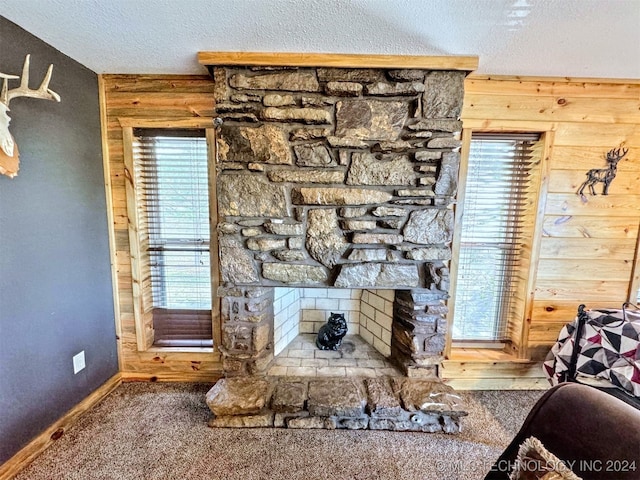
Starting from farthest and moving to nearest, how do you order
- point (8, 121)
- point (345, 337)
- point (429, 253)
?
point (345, 337), point (429, 253), point (8, 121)

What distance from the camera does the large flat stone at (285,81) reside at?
171 cm

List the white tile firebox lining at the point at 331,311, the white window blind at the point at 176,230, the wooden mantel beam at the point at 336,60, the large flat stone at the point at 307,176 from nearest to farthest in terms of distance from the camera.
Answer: the wooden mantel beam at the point at 336,60 → the large flat stone at the point at 307,176 → the white window blind at the point at 176,230 → the white tile firebox lining at the point at 331,311

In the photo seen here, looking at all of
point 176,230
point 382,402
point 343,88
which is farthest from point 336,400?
point 343,88

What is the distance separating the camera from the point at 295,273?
73.5 inches

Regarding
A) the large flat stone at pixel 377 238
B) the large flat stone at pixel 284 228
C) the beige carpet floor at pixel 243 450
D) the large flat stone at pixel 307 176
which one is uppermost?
the large flat stone at pixel 307 176

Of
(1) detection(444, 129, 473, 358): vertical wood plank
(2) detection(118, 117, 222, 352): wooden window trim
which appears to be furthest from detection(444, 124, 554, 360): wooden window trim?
(2) detection(118, 117, 222, 352): wooden window trim

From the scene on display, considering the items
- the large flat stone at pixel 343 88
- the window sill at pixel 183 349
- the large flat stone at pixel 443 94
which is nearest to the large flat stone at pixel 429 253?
the large flat stone at pixel 443 94

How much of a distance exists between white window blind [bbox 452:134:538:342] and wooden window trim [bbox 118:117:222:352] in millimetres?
1799

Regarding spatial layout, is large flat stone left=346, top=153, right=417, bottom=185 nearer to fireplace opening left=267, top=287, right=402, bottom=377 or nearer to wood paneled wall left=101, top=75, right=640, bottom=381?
wood paneled wall left=101, top=75, right=640, bottom=381

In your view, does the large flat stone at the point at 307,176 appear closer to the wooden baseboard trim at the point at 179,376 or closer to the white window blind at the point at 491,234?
the white window blind at the point at 491,234

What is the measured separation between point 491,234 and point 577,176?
0.66 metres

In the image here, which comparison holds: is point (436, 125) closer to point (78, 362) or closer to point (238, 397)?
point (238, 397)

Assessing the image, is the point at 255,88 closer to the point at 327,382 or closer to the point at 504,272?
the point at 327,382

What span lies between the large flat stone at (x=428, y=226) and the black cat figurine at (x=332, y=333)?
883 mm
